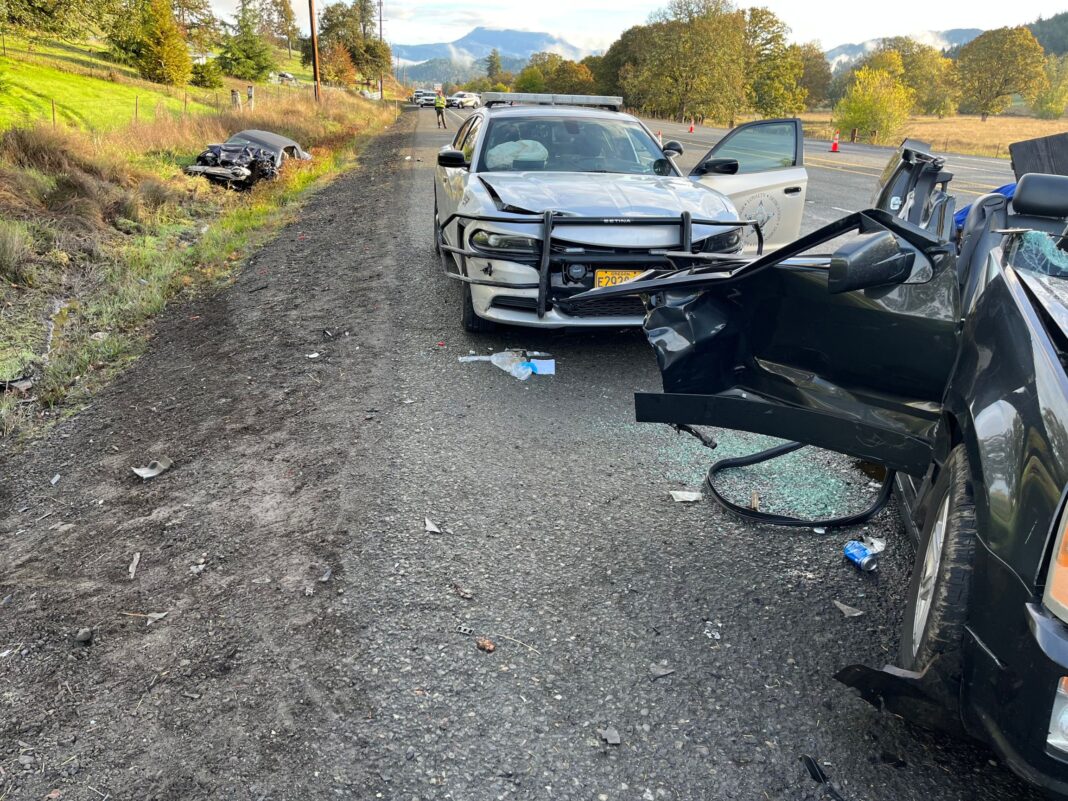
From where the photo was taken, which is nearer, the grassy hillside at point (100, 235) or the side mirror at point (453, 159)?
the grassy hillside at point (100, 235)

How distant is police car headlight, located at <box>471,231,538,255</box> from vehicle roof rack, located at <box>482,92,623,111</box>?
331cm

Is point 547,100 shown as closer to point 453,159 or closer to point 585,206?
point 453,159

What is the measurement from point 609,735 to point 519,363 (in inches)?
136

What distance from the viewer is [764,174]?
6.96 m

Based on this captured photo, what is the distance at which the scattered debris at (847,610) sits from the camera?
294cm

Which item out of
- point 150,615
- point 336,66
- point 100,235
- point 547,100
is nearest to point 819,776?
point 150,615

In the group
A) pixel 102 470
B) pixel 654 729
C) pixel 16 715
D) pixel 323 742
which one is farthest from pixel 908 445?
pixel 102 470

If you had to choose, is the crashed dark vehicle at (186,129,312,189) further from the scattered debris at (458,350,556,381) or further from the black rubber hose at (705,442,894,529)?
the black rubber hose at (705,442,894,529)

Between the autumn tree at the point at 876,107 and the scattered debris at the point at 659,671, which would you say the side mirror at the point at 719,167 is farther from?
the autumn tree at the point at 876,107

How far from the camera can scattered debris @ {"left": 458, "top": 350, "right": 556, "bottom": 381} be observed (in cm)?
543

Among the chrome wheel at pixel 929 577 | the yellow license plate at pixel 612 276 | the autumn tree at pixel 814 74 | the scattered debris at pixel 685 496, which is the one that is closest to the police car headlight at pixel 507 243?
the yellow license plate at pixel 612 276

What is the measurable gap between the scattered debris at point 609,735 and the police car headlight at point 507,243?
3479 millimetres

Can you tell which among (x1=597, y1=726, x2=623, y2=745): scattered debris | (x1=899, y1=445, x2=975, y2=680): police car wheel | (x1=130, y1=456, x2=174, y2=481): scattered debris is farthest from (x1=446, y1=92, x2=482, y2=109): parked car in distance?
(x1=597, y1=726, x2=623, y2=745): scattered debris

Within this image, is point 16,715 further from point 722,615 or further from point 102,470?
point 722,615
